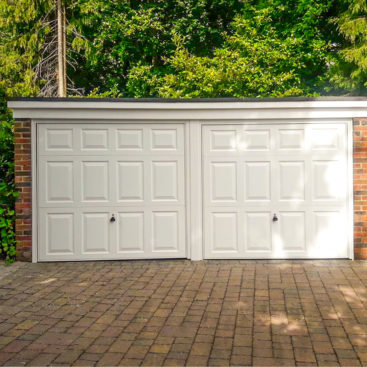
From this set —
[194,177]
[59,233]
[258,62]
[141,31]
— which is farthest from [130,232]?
[141,31]

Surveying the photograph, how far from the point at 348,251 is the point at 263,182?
5.92ft

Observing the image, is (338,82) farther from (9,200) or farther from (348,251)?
(9,200)

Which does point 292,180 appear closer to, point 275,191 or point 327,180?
point 275,191

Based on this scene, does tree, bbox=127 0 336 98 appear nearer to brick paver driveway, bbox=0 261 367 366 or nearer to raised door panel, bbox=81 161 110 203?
raised door panel, bbox=81 161 110 203

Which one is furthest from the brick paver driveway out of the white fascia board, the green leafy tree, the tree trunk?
the green leafy tree

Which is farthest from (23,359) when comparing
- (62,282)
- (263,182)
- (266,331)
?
(263,182)

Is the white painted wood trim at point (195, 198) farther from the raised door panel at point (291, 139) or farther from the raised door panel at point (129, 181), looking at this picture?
the raised door panel at point (291, 139)

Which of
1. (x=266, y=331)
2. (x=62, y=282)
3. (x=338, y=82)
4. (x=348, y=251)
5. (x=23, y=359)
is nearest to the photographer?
(x=23, y=359)

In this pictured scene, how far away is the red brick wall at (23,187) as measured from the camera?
853 centimetres

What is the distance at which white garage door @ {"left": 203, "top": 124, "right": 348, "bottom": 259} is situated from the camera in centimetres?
863

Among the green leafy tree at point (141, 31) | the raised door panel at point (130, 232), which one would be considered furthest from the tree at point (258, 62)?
the raised door panel at point (130, 232)

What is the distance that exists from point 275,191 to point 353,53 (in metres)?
11.8

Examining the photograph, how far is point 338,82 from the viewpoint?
1912 centimetres

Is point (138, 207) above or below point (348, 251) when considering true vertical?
above
